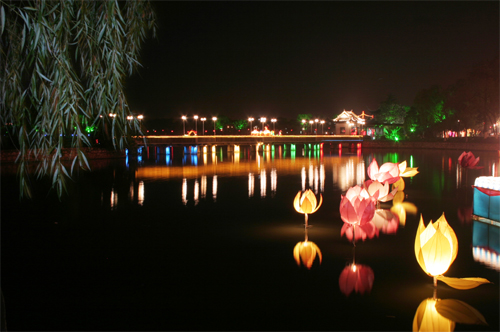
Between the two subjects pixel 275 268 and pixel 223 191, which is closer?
pixel 275 268

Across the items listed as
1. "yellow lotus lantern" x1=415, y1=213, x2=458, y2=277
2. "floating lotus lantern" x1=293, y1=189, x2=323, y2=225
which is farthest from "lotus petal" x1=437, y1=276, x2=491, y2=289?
"floating lotus lantern" x1=293, y1=189, x2=323, y2=225

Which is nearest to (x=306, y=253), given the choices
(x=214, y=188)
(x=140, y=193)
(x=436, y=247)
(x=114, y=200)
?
(x=436, y=247)

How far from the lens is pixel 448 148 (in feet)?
168

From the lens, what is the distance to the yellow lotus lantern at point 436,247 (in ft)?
17.3

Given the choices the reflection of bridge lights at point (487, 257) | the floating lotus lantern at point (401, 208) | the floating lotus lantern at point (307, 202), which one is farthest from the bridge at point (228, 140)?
the reflection of bridge lights at point (487, 257)

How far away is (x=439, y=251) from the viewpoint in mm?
5340

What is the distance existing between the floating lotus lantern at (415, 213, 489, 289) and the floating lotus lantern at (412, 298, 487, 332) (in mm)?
406

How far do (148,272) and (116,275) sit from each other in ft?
1.39

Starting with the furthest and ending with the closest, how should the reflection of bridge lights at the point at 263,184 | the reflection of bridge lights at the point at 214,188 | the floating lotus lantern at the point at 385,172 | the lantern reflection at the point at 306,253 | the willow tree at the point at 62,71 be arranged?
the reflection of bridge lights at the point at 263,184 < the reflection of bridge lights at the point at 214,188 < the floating lotus lantern at the point at 385,172 < the lantern reflection at the point at 306,253 < the willow tree at the point at 62,71

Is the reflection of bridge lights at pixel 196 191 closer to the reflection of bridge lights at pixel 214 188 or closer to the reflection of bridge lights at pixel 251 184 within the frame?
the reflection of bridge lights at pixel 214 188

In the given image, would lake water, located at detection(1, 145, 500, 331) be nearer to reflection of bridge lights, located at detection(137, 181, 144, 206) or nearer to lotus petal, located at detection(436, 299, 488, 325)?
lotus petal, located at detection(436, 299, 488, 325)

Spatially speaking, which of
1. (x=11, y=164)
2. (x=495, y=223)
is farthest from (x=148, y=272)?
(x=11, y=164)

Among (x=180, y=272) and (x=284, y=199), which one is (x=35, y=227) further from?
(x=284, y=199)

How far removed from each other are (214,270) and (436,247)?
2.91m
